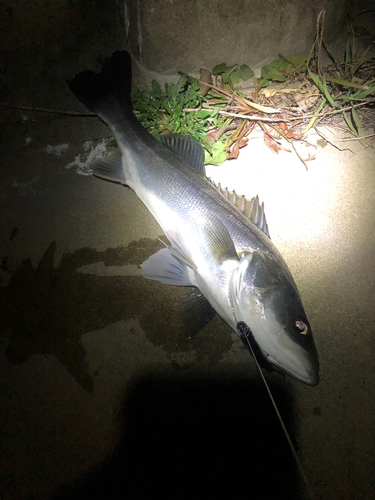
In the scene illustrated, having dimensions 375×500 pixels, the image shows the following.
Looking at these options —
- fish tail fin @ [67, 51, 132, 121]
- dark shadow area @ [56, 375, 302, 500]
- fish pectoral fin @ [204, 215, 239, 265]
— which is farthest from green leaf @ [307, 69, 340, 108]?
dark shadow area @ [56, 375, 302, 500]

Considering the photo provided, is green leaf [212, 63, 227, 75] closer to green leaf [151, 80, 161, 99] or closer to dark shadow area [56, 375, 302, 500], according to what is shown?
green leaf [151, 80, 161, 99]

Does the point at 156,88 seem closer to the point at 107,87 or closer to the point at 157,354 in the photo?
the point at 107,87

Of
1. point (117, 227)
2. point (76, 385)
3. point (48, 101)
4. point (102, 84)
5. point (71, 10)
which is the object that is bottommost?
point (76, 385)

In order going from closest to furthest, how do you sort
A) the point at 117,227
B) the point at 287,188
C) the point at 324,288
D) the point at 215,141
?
the point at 324,288, the point at 117,227, the point at 287,188, the point at 215,141

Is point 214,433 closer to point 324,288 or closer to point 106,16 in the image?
point 324,288

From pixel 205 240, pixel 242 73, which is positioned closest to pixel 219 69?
pixel 242 73

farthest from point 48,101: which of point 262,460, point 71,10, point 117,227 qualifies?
point 262,460

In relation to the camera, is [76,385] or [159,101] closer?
[76,385]
